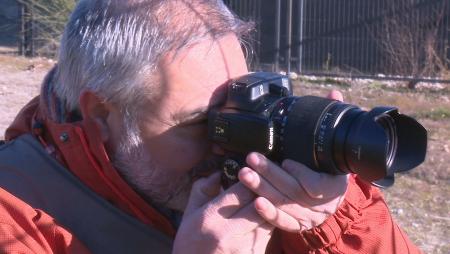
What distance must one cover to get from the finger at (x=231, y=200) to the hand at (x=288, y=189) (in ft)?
0.10

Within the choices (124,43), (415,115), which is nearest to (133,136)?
(124,43)

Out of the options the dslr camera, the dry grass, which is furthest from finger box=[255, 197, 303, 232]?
the dry grass

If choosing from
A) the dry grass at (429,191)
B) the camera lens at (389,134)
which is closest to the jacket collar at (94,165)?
the camera lens at (389,134)

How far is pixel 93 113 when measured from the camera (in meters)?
1.87

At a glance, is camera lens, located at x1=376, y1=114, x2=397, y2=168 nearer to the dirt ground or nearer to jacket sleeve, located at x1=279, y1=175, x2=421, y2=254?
jacket sleeve, located at x1=279, y1=175, x2=421, y2=254

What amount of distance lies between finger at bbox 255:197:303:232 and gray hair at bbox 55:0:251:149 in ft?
1.19

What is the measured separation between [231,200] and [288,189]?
11 centimetres

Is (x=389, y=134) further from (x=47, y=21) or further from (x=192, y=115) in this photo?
(x=47, y=21)

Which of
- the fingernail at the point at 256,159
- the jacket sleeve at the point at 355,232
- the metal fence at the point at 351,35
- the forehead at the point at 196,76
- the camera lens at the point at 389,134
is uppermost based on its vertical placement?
the forehead at the point at 196,76

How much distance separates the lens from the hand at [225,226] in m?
1.64

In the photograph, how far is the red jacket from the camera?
167 centimetres

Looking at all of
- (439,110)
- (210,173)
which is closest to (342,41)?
(439,110)

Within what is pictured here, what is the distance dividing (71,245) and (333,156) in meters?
0.55

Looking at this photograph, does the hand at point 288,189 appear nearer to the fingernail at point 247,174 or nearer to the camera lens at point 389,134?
the fingernail at point 247,174
